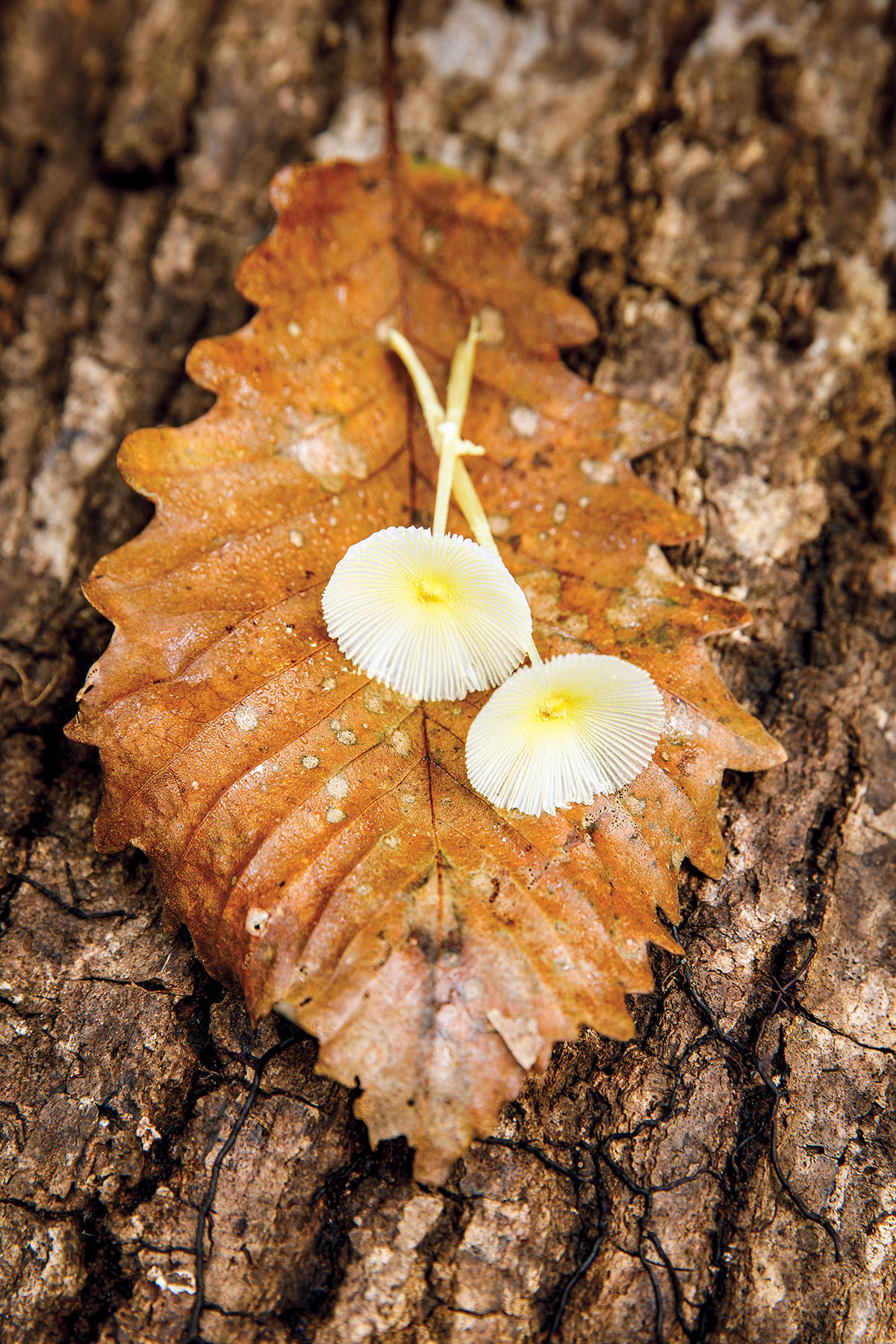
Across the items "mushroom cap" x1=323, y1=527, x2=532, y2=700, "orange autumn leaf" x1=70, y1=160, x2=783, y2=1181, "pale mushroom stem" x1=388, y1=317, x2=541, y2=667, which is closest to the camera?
"orange autumn leaf" x1=70, y1=160, x2=783, y2=1181

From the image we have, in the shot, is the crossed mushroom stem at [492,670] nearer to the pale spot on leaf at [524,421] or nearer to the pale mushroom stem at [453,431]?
the pale mushroom stem at [453,431]

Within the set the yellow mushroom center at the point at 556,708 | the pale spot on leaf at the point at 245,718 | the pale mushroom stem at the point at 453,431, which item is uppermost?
the pale mushroom stem at the point at 453,431

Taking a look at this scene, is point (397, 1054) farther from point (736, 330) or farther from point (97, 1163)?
point (736, 330)

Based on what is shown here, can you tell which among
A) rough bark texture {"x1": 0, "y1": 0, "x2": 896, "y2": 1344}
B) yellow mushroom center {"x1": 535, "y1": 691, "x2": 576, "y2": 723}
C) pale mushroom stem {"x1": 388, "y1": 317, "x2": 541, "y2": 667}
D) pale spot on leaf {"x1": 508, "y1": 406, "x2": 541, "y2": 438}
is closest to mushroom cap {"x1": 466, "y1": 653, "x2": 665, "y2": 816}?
yellow mushroom center {"x1": 535, "y1": 691, "x2": 576, "y2": 723}

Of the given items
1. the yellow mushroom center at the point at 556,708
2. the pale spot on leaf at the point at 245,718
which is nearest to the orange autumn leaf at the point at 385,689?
the pale spot on leaf at the point at 245,718

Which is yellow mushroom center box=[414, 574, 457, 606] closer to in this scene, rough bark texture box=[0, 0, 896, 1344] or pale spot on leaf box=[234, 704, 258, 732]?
pale spot on leaf box=[234, 704, 258, 732]

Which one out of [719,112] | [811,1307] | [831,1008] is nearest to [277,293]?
[719,112]

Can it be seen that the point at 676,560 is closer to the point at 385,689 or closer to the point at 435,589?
the point at 435,589
